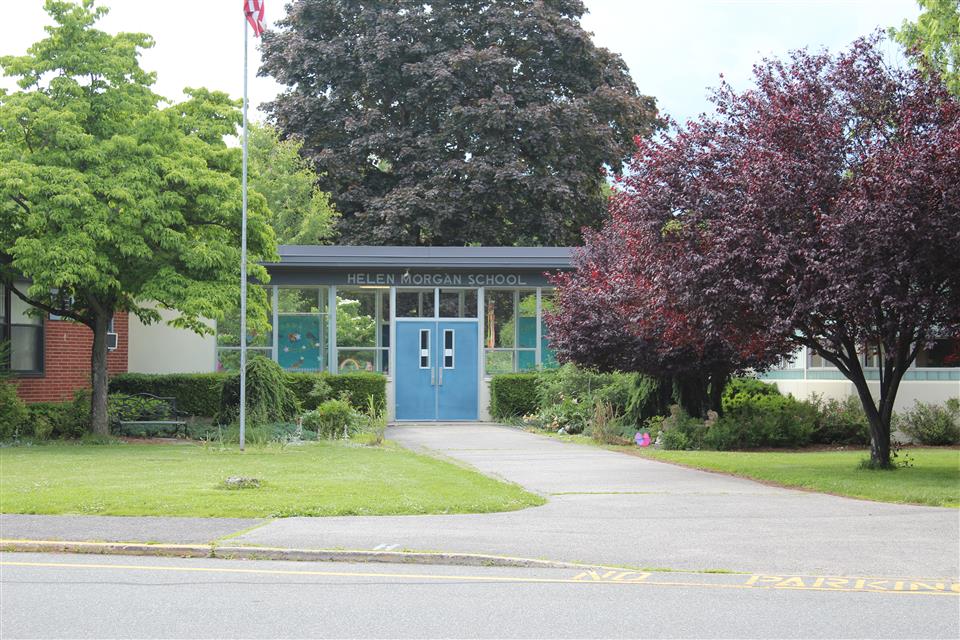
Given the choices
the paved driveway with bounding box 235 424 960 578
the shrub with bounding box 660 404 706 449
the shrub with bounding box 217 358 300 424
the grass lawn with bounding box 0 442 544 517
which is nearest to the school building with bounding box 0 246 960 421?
the shrub with bounding box 217 358 300 424

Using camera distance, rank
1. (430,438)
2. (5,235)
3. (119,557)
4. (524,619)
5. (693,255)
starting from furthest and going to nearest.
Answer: (430,438) < (5,235) < (693,255) < (119,557) < (524,619)

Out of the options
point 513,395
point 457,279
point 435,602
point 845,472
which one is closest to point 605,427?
point 513,395

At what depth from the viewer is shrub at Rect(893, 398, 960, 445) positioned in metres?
22.4

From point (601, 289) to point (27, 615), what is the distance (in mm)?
13946

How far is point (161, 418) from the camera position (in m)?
23.6

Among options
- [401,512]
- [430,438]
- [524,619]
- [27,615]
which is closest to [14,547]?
[27,615]

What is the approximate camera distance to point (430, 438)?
22641 millimetres

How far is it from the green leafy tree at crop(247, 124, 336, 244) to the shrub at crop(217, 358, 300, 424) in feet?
49.4

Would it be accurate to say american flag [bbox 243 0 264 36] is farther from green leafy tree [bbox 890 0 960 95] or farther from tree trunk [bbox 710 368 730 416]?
green leafy tree [bbox 890 0 960 95]

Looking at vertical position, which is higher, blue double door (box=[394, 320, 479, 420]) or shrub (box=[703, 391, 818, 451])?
blue double door (box=[394, 320, 479, 420])

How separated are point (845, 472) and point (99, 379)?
44.5 feet

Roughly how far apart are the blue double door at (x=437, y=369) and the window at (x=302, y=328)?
1946 mm

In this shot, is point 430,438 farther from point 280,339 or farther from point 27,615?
point 27,615

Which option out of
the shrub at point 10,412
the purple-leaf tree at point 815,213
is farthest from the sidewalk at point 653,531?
the shrub at point 10,412
